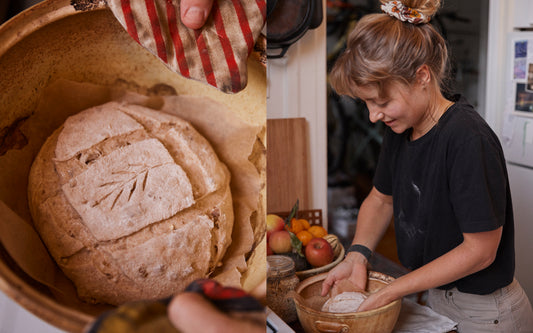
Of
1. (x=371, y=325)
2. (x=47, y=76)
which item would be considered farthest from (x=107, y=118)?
(x=371, y=325)

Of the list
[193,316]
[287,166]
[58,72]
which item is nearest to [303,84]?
[287,166]

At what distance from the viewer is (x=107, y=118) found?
17.7 inches

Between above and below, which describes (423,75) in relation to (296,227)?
above

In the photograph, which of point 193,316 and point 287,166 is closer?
point 193,316

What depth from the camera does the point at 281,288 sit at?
70 cm

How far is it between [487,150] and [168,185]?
49 centimetres

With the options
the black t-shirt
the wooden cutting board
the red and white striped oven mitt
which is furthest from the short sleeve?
the wooden cutting board

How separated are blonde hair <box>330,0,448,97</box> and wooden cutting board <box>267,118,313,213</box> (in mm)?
422

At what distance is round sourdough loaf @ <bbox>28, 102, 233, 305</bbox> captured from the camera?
0.38 metres

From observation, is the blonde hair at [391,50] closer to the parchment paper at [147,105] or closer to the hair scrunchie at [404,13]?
the hair scrunchie at [404,13]

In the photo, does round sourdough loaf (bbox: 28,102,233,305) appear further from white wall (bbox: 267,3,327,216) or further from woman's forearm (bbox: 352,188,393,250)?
white wall (bbox: 267,3,327,216)

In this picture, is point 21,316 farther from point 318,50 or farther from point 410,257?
point 318,50

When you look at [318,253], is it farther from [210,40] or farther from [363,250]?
[210,40]

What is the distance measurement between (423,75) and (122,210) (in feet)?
1.82
